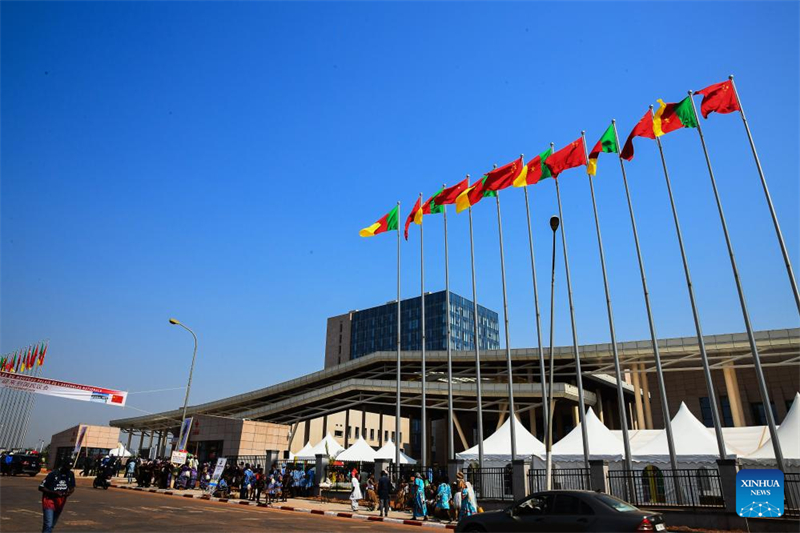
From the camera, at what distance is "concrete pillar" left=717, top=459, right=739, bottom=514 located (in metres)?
17.0

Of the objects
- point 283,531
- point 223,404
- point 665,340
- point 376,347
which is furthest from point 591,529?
point 376,347

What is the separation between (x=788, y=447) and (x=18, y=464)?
4651 cm

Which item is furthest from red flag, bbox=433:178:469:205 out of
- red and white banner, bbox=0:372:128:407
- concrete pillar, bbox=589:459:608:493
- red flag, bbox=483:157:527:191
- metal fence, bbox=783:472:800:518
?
red and white banner, bbox=0:372:128:407

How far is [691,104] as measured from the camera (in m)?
23.1

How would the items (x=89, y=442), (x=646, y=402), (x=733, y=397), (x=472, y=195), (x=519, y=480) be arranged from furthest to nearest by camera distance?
1. (x=89, y=442)
2. (x=646, y=402)
3. (x=733, y=397)
4. (x=472, y=195)
5. (x=519, y=480)

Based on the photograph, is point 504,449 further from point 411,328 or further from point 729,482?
point 411,328

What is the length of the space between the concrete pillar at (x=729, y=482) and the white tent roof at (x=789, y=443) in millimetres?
7507

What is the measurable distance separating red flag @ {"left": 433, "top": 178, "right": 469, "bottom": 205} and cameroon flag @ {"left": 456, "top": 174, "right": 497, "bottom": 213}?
0.34 metres

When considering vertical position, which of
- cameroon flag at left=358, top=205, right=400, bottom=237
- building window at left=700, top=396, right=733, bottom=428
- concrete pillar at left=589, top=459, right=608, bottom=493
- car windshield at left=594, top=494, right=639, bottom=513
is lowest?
car windshield at left=594, top=494, right=639, bottom=513

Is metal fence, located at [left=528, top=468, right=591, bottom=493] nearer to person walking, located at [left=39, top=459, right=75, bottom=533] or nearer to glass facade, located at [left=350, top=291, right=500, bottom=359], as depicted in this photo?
person walking, located at [left=39, top=459, right=75, bottom=533]

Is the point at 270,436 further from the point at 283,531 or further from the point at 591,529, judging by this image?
the point at 591,529

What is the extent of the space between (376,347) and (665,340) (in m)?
100

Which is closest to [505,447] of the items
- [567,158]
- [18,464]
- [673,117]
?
[567,158]

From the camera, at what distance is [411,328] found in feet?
454
